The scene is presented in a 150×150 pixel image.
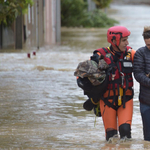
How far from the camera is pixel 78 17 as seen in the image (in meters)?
42.3

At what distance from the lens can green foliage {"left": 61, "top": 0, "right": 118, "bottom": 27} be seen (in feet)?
134

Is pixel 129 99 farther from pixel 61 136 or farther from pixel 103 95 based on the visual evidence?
pixel 61 136

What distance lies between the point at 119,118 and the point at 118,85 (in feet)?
1.14

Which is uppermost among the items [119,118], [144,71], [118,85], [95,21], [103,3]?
[103,3]

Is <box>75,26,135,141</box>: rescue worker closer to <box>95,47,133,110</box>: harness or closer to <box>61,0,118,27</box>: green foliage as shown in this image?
<box>95,47,133,110</box>: harness

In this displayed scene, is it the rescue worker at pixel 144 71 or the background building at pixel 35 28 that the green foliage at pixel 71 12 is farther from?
the rescue worker at pixel 144 71

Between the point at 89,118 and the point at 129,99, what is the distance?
2175mm

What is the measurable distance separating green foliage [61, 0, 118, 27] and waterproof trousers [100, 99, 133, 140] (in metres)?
35.9

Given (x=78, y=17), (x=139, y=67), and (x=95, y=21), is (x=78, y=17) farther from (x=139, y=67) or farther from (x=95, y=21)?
(x=139, y=67)

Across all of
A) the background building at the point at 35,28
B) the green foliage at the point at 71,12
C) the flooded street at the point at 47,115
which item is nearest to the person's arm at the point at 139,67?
the flooded street at the point at 47,115

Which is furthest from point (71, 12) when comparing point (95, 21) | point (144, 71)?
point (144, 71)

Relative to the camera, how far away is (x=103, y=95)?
5.06 metres

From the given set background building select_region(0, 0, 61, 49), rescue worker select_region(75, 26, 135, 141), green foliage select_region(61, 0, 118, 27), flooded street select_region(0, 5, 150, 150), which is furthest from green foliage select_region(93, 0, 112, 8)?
rescue worker select_region(75, 26, 135, 141)

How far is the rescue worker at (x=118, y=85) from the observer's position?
4.95 m
